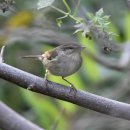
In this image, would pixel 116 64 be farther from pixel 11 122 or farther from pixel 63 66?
pixel 11 122

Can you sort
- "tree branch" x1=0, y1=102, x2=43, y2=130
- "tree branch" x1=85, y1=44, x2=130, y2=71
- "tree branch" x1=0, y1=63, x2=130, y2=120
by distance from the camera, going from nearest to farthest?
"tree branch" x1=0, y1=63, x2=130, y2=120
"tree branch" x1=0, y1=102, x2=43, y2=130
"tree branch" x1=85, y1=44, x2=130, y2=71

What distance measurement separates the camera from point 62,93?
2492 millimetres

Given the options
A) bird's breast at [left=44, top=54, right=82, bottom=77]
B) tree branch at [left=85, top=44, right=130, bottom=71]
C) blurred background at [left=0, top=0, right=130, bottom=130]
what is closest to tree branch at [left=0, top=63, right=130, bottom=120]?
bird's breast at [left=44, top=54, right=82, bottom=77]

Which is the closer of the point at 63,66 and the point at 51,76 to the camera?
the point at 63,66

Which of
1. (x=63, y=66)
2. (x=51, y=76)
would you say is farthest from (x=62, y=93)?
(x=51, y=76)

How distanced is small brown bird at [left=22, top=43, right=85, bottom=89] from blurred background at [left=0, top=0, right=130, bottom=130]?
0.64 m

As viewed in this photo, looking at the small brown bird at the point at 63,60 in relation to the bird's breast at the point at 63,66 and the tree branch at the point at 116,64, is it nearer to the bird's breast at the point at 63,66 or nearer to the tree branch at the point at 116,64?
the bird's breast at the point at 63,66

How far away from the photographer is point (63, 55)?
328cm

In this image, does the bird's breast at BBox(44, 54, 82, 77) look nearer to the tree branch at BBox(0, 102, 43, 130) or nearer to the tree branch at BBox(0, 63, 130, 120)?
the tree branch at BBox(0, 102, 43, 130)

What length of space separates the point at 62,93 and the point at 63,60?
77cm

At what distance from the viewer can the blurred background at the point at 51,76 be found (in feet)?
13.7

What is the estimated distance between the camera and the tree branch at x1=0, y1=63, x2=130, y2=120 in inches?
95.9

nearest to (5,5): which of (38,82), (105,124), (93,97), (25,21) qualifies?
(38,82)

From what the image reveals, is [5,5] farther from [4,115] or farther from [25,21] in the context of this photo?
[25,21]
